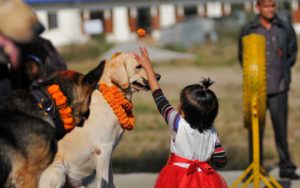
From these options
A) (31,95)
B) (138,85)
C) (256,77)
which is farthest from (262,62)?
(31,95)

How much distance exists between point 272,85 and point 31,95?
420 cm

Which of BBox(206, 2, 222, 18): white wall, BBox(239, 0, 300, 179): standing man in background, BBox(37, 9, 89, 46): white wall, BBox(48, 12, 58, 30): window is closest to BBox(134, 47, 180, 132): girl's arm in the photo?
BBox(239, 0, 300, 179): standing man in background

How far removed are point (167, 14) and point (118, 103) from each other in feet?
179

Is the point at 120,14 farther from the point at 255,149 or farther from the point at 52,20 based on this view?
the point at 255,149

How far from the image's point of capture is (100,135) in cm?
668

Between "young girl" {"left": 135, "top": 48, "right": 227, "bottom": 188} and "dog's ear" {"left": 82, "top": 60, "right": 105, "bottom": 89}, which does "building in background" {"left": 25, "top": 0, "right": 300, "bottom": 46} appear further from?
"dog's ear" {"left": 82, "top": 60, "right": 105, "bottom": 89}

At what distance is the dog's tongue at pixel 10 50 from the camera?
19.7 ft

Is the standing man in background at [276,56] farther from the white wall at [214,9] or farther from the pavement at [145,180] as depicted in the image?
the white wall at [214,9]

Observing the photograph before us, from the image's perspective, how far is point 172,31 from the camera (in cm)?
4775

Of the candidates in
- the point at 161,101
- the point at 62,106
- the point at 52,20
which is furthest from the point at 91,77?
the point at 52,20

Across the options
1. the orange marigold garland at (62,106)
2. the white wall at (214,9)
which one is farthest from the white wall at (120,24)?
the orange marigold garland at (62,106)

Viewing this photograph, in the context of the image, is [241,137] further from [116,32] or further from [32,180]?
[116,32]

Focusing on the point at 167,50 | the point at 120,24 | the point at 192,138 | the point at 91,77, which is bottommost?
the point at 120,24

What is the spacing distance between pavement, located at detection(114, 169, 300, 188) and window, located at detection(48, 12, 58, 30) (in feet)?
162
